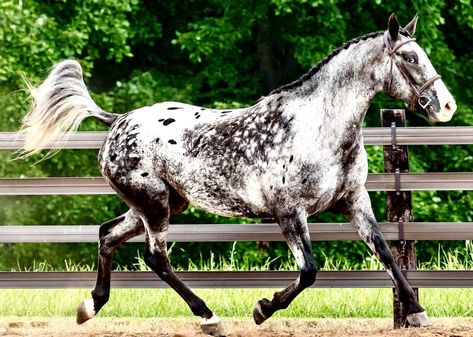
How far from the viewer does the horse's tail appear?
7.12 meters

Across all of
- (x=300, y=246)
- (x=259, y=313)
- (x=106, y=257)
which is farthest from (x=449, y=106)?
(x=106, y=257)

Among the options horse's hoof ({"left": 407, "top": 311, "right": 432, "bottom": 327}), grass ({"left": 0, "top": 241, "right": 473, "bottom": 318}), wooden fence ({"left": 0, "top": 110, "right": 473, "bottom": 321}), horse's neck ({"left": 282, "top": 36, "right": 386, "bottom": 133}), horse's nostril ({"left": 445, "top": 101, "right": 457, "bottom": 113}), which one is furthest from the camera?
grass ({"left": 0, "top": 241, "right": 473, "bottom": 318})

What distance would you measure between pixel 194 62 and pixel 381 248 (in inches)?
373

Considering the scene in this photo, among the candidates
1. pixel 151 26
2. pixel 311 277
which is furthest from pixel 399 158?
pixel 151 26

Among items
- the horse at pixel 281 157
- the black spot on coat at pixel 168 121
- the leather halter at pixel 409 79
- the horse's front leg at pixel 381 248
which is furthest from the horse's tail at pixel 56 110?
the leather halter at pixel 409 79

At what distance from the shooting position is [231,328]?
6.97m

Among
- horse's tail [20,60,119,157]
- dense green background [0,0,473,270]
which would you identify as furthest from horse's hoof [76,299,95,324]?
dense green background [0,0,473,270]

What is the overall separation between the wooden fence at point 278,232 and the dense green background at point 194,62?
5888 millimetres

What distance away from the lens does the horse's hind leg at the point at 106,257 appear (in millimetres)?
6879

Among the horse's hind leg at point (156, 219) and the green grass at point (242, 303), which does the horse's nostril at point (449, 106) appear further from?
the green grass at point (242, 303)

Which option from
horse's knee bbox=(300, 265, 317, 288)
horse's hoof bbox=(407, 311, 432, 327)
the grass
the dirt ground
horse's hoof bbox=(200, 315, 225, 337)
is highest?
horse's knee bbox=(300, 265, 317, 288)

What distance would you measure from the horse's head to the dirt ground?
135 cm

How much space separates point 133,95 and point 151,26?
191 cm

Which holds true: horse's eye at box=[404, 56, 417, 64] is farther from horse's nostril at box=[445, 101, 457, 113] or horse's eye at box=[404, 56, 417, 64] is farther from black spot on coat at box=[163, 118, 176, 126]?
black spot on coat at box=[163, 118, 176, 126]
